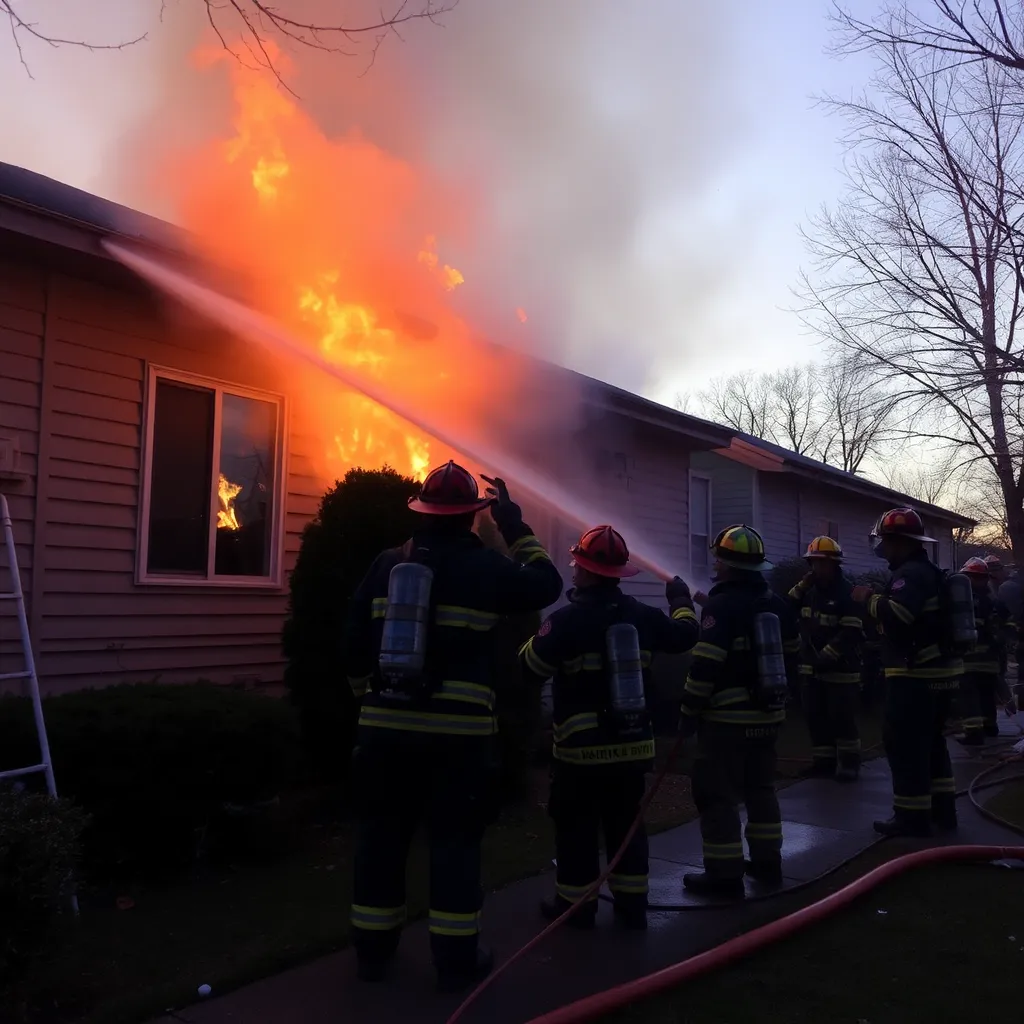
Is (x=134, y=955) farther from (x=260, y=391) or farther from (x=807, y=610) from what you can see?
(x=807, y=610)

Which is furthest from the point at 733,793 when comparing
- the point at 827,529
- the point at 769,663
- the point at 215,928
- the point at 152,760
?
the point at 827,529

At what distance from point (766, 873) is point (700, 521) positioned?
1028 centimetres

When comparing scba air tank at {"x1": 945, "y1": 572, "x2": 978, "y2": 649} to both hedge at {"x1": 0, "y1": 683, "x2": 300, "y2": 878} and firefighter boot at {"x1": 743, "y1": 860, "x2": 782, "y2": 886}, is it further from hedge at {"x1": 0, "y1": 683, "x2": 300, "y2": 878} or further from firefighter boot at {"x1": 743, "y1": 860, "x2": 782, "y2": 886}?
hedge at {"x1": 0, "y1": 683, "x2": 300, "y2": 878}

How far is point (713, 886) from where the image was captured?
16.4ft

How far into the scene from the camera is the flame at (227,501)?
24.7 feet

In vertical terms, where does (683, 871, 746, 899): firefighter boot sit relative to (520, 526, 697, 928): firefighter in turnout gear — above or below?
below

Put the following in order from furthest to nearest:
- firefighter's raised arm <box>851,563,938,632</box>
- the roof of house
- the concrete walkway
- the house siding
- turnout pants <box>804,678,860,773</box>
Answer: turnout pants <box>804,678,860,773</box> < the house siding < firefighter's raised arm <box>851,563,938,632</box> < the roof of house < the concrete walkway

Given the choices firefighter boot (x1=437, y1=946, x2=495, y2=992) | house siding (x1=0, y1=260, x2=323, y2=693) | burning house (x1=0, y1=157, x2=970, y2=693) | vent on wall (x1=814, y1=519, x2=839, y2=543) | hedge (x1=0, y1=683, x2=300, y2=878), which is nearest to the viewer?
firefighter boot (x1=437, y1=946, x2=495, y2=992)

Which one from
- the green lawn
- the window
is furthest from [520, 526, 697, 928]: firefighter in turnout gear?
the window

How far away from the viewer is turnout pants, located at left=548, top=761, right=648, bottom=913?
4.49 metres

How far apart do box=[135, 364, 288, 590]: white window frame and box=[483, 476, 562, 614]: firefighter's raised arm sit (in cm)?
374

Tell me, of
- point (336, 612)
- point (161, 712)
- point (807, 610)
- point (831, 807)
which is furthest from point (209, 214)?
point (831, 807)

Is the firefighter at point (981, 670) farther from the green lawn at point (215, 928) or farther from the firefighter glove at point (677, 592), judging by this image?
the firefighter glove at point (677, 592)

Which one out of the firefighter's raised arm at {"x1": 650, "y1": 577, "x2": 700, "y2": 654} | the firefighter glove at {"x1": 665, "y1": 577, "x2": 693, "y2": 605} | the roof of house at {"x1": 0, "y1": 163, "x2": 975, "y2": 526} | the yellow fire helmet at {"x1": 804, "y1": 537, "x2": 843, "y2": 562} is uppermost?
the roof of house at {"x1": 0, "y1": 163, "x2": 975, "y2": 526}
